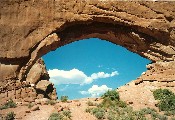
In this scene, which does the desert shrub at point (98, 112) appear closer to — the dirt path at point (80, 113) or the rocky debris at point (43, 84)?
the dirt path at point (80, 113)

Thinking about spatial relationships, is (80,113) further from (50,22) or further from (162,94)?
(50,22)

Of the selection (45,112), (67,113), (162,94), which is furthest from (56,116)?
(162,94)

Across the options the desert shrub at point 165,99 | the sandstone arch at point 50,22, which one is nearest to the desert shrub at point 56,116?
the desert shrub at point 165,99

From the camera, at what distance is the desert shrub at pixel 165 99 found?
782 inches

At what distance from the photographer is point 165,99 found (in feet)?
68.3

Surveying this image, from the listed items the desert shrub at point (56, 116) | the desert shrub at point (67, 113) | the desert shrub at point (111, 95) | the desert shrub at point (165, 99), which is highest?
the desert shrub at point (111, 95)

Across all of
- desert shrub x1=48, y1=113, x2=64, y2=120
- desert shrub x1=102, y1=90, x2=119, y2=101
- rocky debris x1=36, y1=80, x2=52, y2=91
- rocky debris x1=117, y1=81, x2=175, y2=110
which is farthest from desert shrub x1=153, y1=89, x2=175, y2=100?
rocky debris x1=36, y1=80, x2=52, y2=91

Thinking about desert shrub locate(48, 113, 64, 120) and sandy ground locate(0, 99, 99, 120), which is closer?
desert shrub locate(48, 113, 64, 120)

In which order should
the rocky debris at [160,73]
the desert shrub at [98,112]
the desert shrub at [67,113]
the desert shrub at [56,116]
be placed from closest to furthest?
1. the desert shrub at [56,116]
2. the desert shrub at [67,113]
3. the desert shrub at [98,112]
4. the rocky debris at [160,73]

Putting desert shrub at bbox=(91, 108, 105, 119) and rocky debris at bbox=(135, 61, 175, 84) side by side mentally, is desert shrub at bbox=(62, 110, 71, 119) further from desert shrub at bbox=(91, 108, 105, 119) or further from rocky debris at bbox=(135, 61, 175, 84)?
rocky debris at bbox=(135, 61, 175, 84)

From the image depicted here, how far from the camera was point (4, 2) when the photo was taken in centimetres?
2294

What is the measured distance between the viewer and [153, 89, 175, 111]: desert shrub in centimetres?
1988

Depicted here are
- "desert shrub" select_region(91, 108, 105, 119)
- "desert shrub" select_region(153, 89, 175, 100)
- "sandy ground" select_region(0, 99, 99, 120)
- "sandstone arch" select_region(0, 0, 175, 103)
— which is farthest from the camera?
"sandstone arch" select_region(0, 0, 175, 103)

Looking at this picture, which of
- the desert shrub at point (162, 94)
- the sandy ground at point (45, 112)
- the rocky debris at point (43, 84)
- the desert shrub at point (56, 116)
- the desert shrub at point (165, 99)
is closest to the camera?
the desert shrub at point (56, 116)
